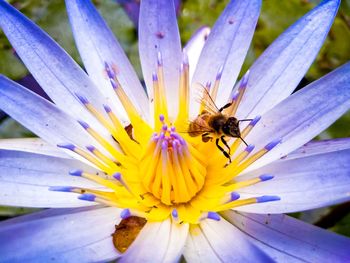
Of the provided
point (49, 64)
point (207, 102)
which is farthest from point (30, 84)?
point (207, 102)

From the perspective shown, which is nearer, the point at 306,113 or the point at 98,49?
the point at 306,113

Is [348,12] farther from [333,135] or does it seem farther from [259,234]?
[259,234]

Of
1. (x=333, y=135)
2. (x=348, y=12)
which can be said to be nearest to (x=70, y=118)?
(x=333, y=135)

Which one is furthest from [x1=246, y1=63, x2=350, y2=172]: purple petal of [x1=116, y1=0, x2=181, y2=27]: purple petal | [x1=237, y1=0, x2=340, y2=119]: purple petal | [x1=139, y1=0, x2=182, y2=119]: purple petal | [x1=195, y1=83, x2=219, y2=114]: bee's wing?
[x1=116, y1=0, x2=181, y2=27]: purple petal

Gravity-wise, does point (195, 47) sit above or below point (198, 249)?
above

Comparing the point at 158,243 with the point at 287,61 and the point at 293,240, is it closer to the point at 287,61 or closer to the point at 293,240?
the point at 293,240

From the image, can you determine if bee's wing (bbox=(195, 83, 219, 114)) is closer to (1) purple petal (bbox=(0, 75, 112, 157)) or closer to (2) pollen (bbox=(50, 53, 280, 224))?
(2) pollen (bbox=(50, 53, 280, 224))

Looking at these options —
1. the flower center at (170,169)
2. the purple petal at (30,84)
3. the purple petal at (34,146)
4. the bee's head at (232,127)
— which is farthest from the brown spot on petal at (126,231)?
the purple petal at (30,84)
